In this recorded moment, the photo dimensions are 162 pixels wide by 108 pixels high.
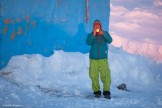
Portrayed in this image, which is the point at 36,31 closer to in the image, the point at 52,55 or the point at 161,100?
the point at 52,55

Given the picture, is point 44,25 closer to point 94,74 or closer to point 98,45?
point 98,45

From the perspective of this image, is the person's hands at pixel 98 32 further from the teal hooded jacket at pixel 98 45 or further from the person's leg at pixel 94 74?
the person's leg at pixel 94 74

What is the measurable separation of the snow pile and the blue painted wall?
0.28 metres

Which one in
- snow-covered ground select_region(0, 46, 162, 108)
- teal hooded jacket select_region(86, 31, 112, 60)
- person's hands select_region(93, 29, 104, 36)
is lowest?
snow-covered ground select_region(0, 46, 162, 108)

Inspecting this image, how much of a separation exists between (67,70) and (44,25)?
164 cm

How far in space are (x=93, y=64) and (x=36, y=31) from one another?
9.92ft

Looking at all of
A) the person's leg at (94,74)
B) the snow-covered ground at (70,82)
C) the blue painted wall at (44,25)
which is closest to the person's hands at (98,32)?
the person's leg at (94,74)

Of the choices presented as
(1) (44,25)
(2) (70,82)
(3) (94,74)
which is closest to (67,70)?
(2) (70,82)

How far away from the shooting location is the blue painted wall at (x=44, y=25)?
9625 millimetres

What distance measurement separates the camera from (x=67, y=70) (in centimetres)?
1024

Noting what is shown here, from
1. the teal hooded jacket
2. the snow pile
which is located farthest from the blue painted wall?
the teal hooded jacket

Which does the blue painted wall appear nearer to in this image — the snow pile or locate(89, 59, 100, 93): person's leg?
the snow pile

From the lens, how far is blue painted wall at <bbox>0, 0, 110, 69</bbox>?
9.62m

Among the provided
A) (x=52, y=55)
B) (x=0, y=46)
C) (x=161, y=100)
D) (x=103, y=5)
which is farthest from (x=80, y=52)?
(x=161, y=100)
